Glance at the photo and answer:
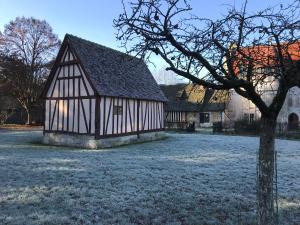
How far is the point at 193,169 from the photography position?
12266 millimetres

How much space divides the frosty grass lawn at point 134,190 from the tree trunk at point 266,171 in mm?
1364

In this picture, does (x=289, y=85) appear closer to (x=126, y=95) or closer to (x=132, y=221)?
(x=132, y=221)

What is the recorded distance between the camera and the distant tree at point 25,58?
3953 centimetres

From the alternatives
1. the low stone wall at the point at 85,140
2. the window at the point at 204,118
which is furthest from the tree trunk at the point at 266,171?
the window at the point at 204,118

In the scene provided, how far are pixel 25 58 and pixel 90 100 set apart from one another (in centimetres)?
2460

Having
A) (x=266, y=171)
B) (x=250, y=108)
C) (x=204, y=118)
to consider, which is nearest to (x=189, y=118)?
(x=204, y=118)

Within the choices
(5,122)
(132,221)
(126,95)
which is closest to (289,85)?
(132,221)

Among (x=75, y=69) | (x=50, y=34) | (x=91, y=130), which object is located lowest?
(x=91, y=130)

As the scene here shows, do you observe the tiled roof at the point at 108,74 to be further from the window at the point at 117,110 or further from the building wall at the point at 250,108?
the building wall at the point at 250,108

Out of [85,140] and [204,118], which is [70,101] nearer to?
[85,140]

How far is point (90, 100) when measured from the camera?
62.4 feet

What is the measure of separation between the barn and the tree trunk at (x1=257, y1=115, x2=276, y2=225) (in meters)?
13.9

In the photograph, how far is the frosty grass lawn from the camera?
6.83 meters

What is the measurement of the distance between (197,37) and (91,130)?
14.6 m
